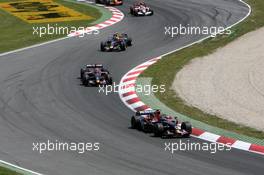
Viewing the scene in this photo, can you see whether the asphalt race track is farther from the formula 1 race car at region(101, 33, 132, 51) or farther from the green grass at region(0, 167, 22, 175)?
the green grass at region(0, 167, 22, 175)

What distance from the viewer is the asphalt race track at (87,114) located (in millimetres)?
23203

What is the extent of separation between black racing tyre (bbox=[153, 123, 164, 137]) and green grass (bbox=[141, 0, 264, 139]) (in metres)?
2.38

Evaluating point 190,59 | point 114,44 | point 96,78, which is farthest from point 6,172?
point 114,44

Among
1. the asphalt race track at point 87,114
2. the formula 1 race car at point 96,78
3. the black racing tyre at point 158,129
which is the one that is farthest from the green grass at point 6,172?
the formula 1 race car at point 96,78

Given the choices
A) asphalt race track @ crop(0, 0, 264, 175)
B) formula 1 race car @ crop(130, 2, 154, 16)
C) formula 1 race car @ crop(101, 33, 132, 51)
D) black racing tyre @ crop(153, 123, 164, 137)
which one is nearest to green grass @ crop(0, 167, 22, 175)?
asphalt race track @ crop(0, 0, 264, 175)

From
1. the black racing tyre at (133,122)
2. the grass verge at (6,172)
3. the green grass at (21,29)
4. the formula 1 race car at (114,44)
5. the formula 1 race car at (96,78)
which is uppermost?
the grass verge at (6,172)

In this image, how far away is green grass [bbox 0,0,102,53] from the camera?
4647 cm

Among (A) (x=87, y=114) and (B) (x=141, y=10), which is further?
(B) (x=141, y=10)

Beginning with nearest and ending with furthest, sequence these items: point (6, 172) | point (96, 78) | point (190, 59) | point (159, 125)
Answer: point (6, 172)
point (159, 125)
point (96, 78)
point (190, 59)

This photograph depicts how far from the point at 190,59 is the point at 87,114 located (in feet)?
38.3

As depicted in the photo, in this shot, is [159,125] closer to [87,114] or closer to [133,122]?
[133,122]

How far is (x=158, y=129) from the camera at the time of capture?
26.7 meters

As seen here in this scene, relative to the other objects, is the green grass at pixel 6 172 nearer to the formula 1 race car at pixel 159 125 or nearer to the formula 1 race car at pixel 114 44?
the formula 1 race car at pixel 159 125

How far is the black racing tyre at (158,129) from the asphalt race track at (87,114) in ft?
1.04
